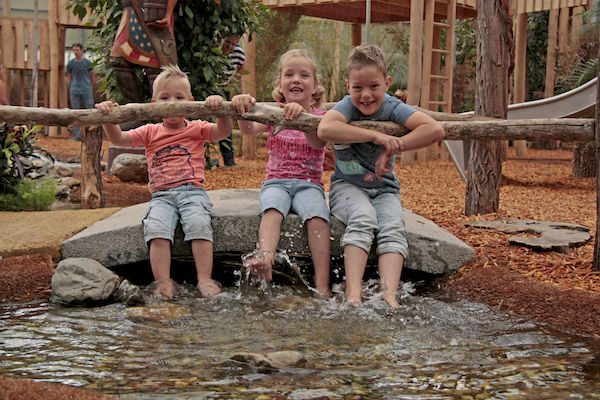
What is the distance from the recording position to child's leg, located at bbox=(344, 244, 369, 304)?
3.51 metres

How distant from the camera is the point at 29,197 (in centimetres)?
541

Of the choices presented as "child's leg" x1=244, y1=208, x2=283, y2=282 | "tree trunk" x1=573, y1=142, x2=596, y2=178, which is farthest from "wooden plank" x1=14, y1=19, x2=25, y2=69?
"child's leg" x1=244, y1=208, x2=283, y2=282

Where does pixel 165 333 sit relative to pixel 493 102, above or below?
below

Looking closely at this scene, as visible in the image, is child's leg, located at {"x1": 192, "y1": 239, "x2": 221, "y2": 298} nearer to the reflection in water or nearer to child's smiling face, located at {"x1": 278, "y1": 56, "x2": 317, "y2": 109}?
the reflection in water

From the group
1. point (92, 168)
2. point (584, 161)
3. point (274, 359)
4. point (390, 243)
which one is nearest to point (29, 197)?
point (92, 168)

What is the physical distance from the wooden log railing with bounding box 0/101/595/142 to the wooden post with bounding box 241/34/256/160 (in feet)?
21.2

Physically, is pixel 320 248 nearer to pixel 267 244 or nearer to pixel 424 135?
pixel 267 244

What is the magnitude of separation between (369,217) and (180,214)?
1.08 m

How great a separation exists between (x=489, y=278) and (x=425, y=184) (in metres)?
4.22

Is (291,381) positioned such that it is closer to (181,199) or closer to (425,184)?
(181,199)

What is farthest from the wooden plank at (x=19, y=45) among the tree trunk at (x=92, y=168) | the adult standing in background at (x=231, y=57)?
the tree trunk at (x=92, y=168)

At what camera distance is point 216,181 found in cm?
764

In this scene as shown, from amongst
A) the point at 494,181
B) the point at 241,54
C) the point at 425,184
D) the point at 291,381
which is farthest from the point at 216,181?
the point at 291,381

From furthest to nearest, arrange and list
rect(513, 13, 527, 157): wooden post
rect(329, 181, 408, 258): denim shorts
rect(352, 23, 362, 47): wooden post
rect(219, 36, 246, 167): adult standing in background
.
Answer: rect(513, 13, 527, 157): wooden post → rect(352, 23, 362, 47): wooden post → rect(219, 36, 246, 167): adult standing in background → rect(329, 181, 408, 258): denim shorts
